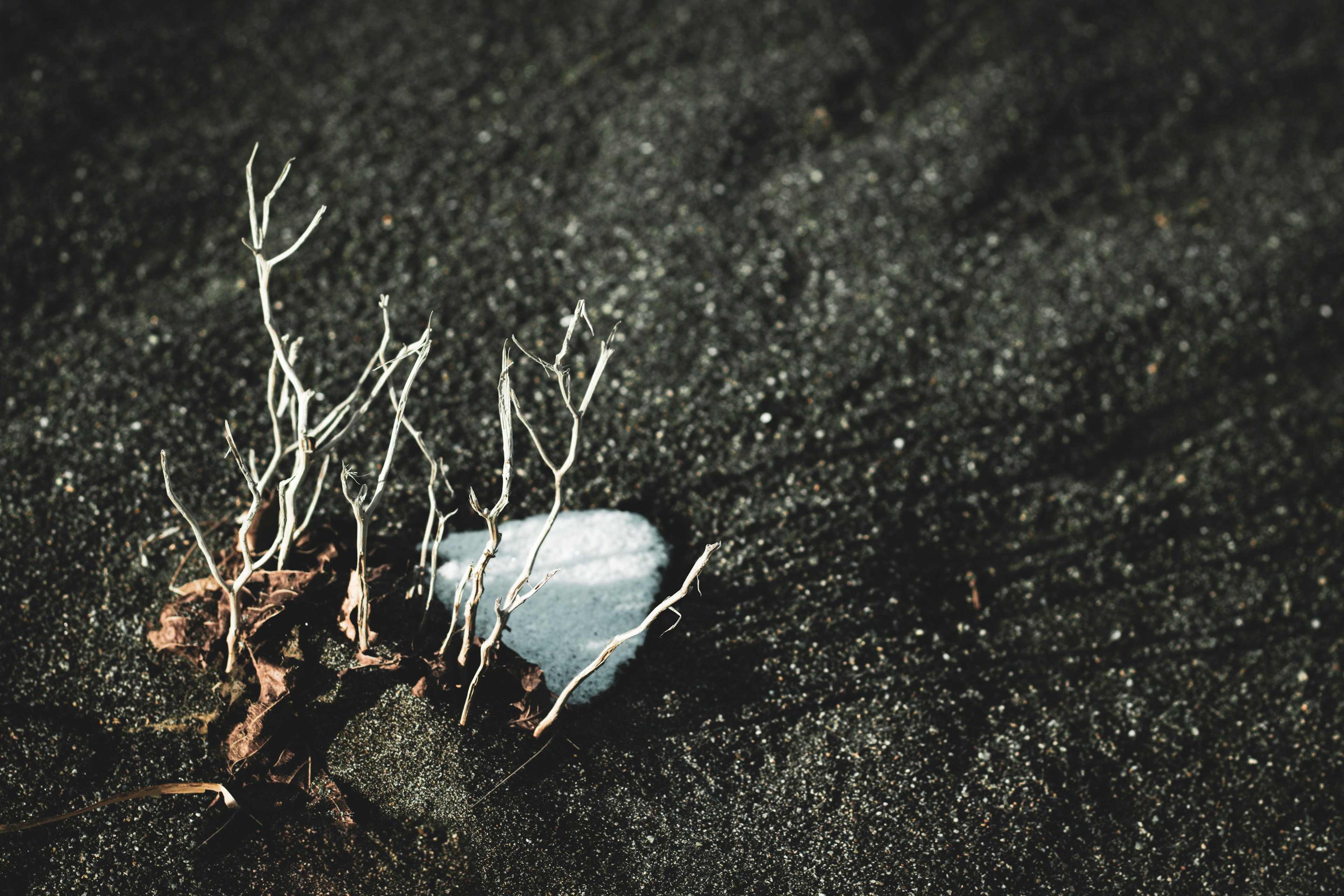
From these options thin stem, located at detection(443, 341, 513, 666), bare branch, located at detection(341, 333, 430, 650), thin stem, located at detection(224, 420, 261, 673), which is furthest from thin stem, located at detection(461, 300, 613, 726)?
thin stem, located at detection(224, 420, 261, 673)

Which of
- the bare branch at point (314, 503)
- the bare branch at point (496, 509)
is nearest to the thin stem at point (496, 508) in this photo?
the bare branch at point (496, 509)

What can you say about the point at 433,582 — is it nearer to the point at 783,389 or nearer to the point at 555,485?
the point at 555,485

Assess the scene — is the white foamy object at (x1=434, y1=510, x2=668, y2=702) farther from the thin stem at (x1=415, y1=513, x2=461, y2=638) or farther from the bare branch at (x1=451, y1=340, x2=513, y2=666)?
the bare branch at (x1=451, y1=340, x2=513, y2=666)

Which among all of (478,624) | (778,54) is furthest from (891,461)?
(778,54)

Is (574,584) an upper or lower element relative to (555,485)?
lower

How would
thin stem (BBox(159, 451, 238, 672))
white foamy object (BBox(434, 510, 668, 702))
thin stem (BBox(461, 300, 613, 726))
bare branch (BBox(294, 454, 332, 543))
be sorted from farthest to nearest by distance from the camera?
white foamy object (BBox(434, 510, 668, 702))
bare branch (BBox(294, 454, 332, 543))
thin stem (BBox(159, 451, 238, 672))
thin stem (BBox(461, 300, 613, 726))

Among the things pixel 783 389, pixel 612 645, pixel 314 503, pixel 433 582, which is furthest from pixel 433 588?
pixel 783 389

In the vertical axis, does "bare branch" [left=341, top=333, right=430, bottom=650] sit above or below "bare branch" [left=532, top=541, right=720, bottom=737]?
above

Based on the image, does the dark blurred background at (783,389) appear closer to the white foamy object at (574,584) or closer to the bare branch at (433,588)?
the white foamy object at (574,584)

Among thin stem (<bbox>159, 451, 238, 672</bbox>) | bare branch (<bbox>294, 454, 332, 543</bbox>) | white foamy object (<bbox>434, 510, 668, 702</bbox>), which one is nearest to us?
thin stem (<bbox>159, 451, 238, 672</bbox>)
